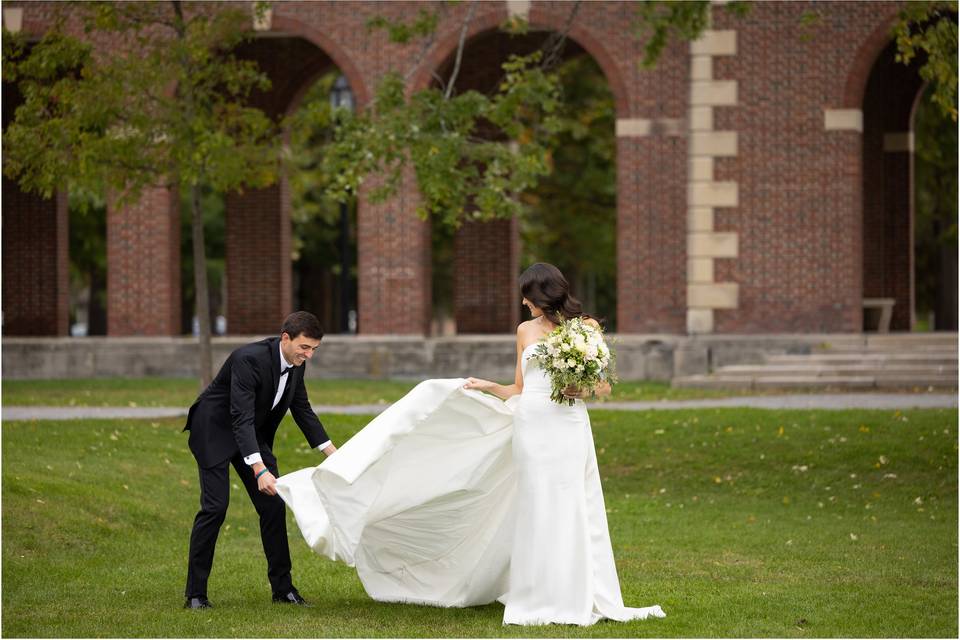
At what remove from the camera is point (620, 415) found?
696 inches

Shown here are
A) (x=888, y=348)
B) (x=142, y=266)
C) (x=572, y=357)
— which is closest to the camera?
(x=572, y=357)

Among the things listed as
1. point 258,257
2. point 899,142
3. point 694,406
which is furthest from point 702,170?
point 258,257

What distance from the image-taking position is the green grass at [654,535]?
8289 millimetres

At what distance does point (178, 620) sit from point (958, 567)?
Answer: 5.39 meters

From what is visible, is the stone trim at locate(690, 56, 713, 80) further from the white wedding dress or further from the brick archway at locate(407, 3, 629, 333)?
the white wedding dress

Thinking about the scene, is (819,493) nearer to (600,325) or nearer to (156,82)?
(600,325)

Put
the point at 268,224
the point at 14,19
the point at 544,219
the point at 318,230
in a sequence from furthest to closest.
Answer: the point at 544,219
the point at 318,230
the point at 268,224
the point at 14,19

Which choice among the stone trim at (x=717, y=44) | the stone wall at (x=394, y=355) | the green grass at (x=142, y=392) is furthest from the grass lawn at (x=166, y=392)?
the stone trim at (x=717, y=44)

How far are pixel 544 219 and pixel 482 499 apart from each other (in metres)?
31.3

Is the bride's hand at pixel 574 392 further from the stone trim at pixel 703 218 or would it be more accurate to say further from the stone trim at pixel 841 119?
the stone trim at pixel 841 119

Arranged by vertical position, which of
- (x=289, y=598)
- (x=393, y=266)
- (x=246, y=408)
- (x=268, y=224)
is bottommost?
(x=289, y=598)

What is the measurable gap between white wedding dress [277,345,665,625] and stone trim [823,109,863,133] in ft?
53.9

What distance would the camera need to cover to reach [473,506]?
844cm

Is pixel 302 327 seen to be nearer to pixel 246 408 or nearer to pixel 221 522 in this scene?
pixel 246 408
